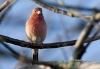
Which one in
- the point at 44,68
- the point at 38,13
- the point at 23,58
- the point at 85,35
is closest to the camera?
the point at 85,35

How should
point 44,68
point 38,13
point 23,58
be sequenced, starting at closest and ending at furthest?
point 23,58 < point 44,68 < point 38,13

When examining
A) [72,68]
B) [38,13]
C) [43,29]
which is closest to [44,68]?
[72,68]

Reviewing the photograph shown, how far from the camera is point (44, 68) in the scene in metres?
2.04

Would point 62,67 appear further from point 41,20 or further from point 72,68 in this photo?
point 41,20

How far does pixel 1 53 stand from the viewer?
1738 mm

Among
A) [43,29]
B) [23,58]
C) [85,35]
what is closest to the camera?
[85,35]

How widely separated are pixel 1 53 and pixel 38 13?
5770mm

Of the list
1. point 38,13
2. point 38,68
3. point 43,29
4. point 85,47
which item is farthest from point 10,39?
point 38,13

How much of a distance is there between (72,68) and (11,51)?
41 cm

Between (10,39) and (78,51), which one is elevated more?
(78,51)

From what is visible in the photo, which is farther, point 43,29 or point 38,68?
point 43,29

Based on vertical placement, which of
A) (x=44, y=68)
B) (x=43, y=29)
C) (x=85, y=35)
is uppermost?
(x=85, y=35)

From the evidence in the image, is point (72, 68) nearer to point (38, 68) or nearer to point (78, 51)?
point (78, 51)

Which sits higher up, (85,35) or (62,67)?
(85,35)
